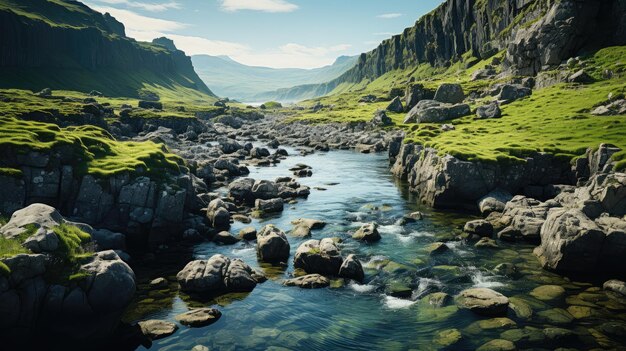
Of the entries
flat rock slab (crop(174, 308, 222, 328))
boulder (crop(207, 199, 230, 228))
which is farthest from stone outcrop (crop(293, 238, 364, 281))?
boulder (crop(207, 199, 230, 228))

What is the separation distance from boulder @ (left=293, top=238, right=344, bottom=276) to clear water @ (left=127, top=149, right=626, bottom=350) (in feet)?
4.50

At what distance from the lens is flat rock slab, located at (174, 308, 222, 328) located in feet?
78.0

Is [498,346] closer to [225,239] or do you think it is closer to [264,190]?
[225,239]

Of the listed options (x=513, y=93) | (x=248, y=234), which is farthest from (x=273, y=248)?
(x=513, y=93)

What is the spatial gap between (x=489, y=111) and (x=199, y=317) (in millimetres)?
80811

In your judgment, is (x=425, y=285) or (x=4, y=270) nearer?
(x=4, y=270)

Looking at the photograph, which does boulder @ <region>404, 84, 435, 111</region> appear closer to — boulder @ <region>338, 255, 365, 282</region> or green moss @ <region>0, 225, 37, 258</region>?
boulder @ <region>338, 255, 365, 282</region>

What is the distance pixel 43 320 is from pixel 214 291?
1083cm

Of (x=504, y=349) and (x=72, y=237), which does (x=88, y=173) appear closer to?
(x=72, y=237)

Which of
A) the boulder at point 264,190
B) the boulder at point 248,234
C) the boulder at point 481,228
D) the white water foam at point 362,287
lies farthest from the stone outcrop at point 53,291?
the boulder at point 264,190

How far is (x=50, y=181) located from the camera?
36.2m

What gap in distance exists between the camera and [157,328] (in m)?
23.0

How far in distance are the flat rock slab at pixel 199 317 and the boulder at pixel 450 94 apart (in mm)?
108644

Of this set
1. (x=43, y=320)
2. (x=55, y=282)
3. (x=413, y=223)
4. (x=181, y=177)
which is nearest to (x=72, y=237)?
(x=55, y=282)
